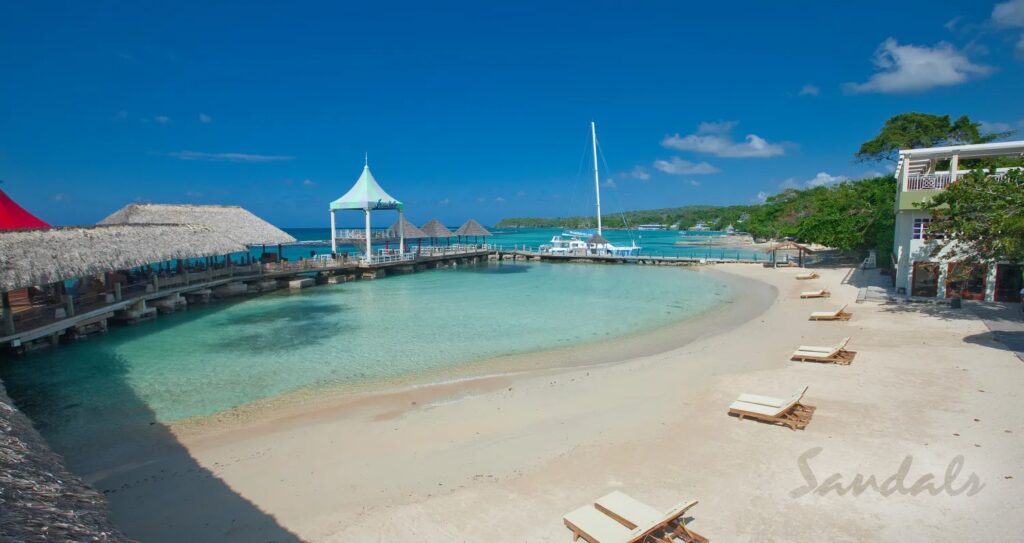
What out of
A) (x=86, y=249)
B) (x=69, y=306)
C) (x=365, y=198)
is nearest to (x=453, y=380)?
(x=69, y=306)

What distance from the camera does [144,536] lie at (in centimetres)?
536

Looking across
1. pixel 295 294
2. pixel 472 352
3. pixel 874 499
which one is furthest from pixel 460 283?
pixel 874 499

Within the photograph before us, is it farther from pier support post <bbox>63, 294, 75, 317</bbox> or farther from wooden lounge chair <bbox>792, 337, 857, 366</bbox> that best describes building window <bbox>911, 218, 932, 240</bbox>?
pier support post <bbox>63, 294, 75, 317</bbox>

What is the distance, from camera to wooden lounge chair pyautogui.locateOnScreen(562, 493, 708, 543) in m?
4.61

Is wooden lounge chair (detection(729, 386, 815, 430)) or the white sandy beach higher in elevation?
wooden lounge chair (detection(729, 386, 815, 430))

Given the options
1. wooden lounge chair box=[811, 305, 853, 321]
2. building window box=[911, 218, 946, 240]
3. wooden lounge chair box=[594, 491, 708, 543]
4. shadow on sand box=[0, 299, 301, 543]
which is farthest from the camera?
building window box=[911, 218, 946, 240]

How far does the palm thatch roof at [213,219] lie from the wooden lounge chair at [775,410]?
23.0 m

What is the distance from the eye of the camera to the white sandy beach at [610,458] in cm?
521

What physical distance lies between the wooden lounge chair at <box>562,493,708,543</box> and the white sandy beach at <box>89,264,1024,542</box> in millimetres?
265

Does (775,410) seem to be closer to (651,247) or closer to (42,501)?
(42,501)

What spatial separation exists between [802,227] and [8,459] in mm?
33954

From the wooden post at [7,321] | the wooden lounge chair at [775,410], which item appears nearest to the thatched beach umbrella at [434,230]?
the wooden post at [7,321]

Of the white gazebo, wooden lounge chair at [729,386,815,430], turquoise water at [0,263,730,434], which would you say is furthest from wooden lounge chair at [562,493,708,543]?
the white gazebo

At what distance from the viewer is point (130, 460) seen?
7266 mm
